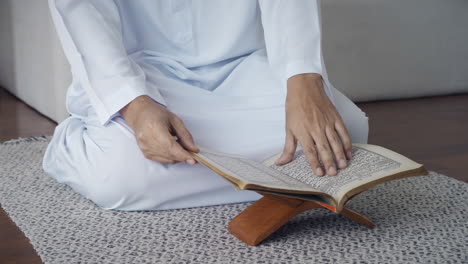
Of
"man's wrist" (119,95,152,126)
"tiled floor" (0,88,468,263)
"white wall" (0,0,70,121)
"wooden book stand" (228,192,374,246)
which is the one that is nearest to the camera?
"wooden book stand" (228,192,374,246)

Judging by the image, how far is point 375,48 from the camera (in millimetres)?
2604

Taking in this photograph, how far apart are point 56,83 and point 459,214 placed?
1327mm

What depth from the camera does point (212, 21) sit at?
1499 mm

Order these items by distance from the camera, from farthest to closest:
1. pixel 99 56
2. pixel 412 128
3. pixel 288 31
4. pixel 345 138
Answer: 1. pixel 412 128
2. pixel 288 31
3. pixel 99 56
4. pixel 345 138

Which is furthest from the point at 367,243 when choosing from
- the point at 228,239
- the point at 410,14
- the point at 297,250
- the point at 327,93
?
the point at 410,14

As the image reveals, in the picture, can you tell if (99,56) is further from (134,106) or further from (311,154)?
(311,154)

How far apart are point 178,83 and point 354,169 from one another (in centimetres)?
48

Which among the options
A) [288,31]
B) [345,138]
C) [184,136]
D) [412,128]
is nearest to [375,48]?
[412,128]

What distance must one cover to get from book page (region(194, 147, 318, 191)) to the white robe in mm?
155

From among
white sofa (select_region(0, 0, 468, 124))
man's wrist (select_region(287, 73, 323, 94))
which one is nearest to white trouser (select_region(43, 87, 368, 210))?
man's wrist (select_region(287, 73, 323, 94))

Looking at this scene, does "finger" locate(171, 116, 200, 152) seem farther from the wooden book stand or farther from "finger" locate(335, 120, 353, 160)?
"finger" locate(335, 120, 353, 160)

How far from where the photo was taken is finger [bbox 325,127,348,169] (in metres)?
Result: 1.12

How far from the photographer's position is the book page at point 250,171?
98 cm

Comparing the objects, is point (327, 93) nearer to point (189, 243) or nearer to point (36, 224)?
point (189, 243)
